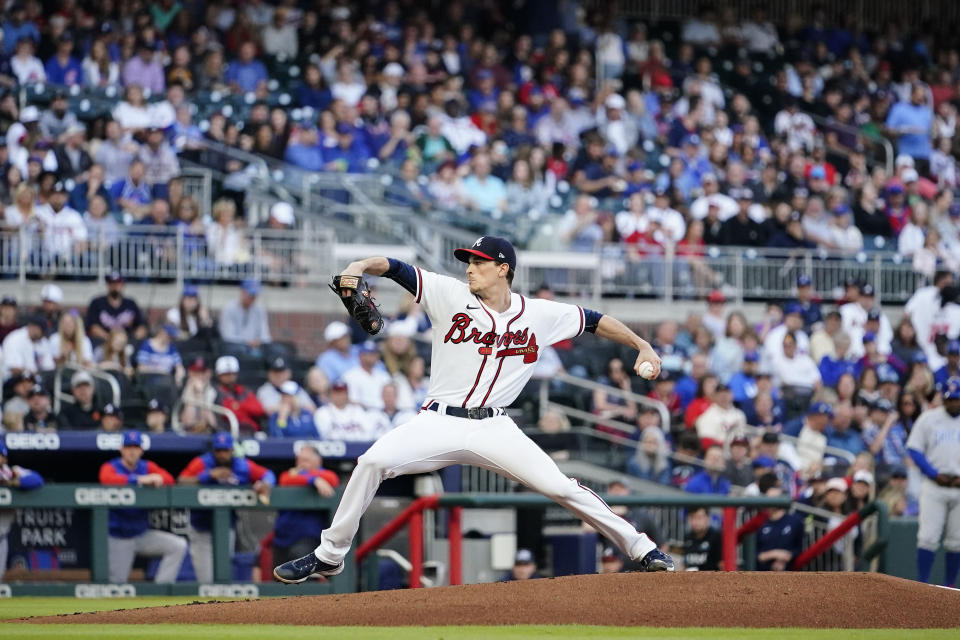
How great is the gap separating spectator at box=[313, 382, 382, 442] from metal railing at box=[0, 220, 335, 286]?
278cm

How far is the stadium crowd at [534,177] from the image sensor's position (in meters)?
13.2

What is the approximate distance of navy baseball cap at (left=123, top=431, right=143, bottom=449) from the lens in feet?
34.6

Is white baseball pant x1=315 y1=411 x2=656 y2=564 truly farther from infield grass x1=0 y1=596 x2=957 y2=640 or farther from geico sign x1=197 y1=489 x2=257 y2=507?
geico sign x1=197 y1=489 x2=257 y2=507

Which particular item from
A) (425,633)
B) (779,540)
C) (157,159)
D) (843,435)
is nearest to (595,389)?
(843,435)

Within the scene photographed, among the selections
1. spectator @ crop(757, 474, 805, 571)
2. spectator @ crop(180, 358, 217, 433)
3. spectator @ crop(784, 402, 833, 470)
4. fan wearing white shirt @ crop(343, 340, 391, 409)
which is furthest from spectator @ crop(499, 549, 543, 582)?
spectator @ crop(784, 402, 833, 470)

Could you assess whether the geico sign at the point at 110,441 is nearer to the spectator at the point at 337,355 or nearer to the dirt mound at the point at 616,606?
the spectator at the point at 337,355

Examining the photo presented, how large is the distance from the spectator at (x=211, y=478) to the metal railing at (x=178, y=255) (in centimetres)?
429

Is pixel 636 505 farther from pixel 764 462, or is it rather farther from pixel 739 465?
pixel 764 462

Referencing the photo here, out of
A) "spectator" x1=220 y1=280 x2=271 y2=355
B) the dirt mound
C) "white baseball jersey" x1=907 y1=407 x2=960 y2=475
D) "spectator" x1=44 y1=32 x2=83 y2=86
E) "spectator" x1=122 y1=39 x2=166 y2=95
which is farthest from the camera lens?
"spectator" x1=122 y1=39 x2=166 y2=95

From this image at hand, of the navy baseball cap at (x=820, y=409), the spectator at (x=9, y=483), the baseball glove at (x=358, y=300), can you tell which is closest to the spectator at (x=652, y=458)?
the navy baseball cap at (x=820, y=409)

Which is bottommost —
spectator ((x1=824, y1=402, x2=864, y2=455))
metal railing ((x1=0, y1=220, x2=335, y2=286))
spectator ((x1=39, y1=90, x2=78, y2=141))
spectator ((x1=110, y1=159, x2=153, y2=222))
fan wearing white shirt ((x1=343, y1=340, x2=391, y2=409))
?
spectator ((x1=824, y1=402, x2=864, y2=455))

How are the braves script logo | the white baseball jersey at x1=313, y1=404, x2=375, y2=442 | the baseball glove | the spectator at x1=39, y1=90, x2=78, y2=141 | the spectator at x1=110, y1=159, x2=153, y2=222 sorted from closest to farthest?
the baseball glove → the braves script logo → the white baseball jersey at x1=313, y1=404, x2=375, y2=442 → the spectator at x1=110, y1=159, x2=153, y2=222 → the spectator at x1=39, y1=90, x2=78, y2=141

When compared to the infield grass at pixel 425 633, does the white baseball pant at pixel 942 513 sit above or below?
below

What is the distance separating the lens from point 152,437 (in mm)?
11000
